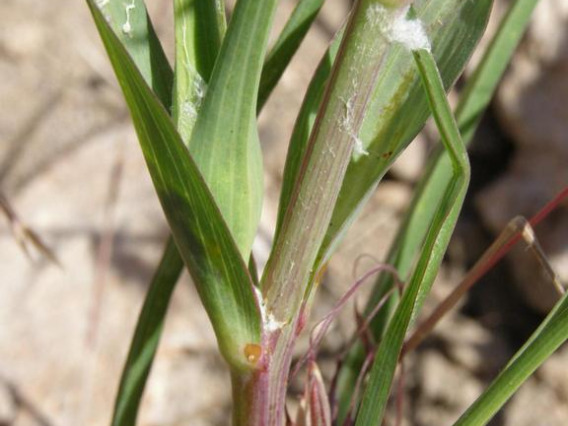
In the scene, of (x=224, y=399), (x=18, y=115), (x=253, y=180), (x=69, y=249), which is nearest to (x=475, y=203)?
(x=224, y=399)

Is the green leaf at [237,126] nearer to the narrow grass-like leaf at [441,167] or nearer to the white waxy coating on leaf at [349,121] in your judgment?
the white waxy coating on leaf at [349,121]

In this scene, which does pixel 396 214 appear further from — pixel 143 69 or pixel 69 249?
pixel 143 69

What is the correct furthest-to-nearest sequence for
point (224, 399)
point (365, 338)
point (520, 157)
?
1. point (520, 157)
2. point (224, 399)
3. point (365, 338)

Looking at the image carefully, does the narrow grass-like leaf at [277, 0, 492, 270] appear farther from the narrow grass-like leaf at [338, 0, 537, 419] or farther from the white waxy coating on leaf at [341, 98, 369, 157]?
the narrow grass-like leaf at [338, 0, 537, 419]

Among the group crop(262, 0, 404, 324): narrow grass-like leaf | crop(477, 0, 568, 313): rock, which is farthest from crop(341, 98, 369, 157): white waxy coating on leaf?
crop(477, 0, 568, 313): rock

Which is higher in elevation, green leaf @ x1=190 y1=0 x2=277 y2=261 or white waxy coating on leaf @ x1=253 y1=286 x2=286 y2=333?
green leaf @ x1=190 y1=0 x2=277 y2=261

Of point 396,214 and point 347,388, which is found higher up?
point 347,388
